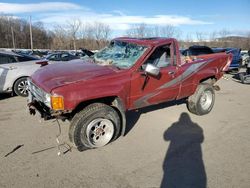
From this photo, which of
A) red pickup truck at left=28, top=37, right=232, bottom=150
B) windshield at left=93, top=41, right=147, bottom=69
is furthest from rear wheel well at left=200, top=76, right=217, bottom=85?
windshield at left=93, top=41, right=147, bottom=69

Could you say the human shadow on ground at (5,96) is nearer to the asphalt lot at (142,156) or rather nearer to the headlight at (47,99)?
the asphalt lot at (142,156)

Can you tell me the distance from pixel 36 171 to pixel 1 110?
3.77 m

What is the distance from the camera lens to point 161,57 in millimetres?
5605

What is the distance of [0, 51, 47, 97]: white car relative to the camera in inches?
314

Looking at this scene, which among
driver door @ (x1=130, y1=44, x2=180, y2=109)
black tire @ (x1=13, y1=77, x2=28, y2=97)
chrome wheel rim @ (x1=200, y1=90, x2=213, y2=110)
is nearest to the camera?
driver door @ (x1=130, y1=44, x2=180, y2=109)

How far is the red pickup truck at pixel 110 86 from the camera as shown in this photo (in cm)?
427

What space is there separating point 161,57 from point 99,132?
2184 mm

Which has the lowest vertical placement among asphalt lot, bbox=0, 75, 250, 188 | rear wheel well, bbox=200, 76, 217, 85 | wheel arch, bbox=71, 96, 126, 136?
asphalt lot, bbox=0, 75, 250, 188

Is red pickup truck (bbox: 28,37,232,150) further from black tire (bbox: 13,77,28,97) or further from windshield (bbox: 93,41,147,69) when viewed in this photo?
black tire (bbox: 13,77,28,97)

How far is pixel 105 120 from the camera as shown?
459cm

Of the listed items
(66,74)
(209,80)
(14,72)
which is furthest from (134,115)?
(14,72)

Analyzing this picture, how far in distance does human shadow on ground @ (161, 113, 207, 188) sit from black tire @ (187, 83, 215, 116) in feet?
2.13

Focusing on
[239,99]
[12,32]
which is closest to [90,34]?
[12,32]

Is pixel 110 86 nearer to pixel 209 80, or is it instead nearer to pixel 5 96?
pixel 209 80
